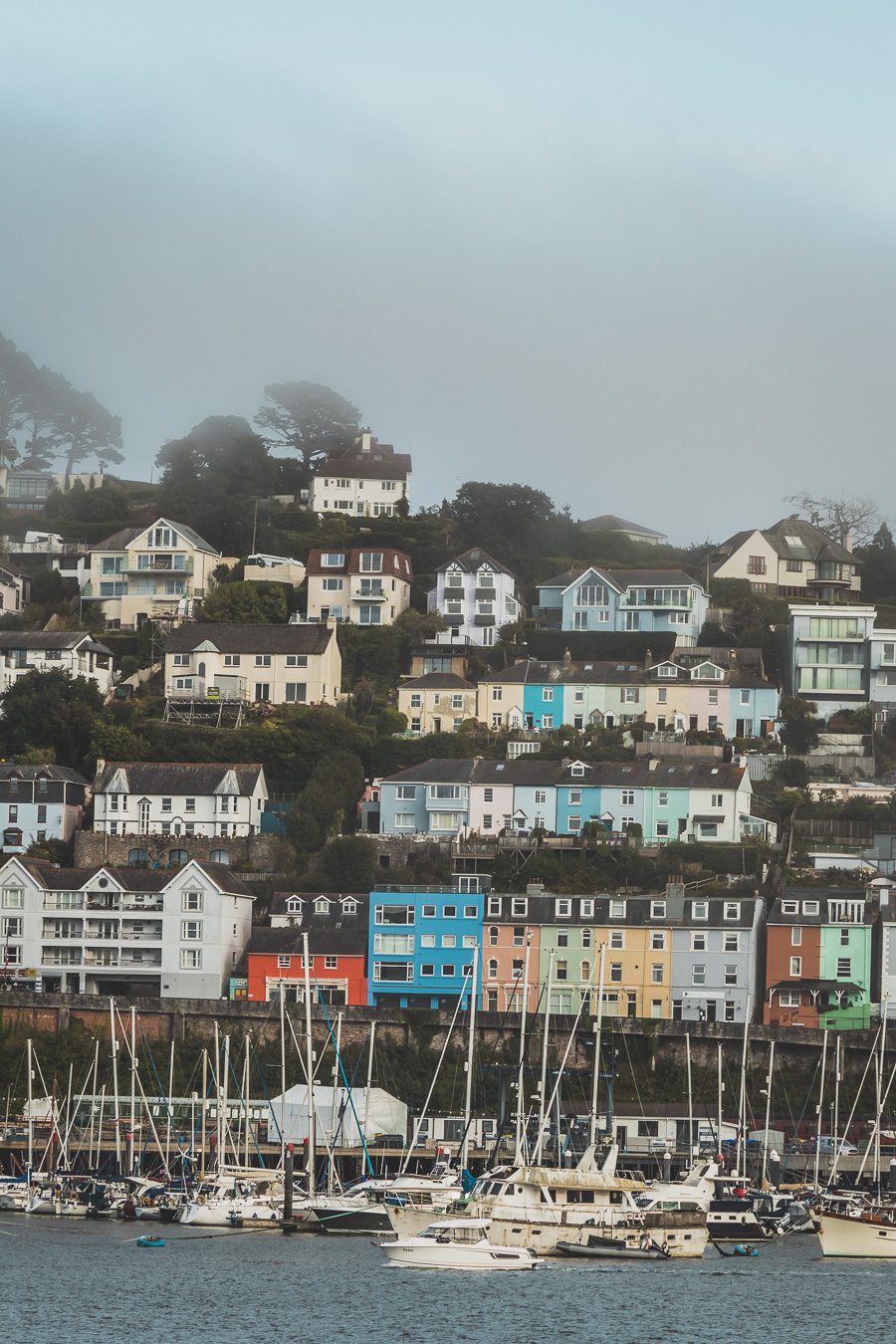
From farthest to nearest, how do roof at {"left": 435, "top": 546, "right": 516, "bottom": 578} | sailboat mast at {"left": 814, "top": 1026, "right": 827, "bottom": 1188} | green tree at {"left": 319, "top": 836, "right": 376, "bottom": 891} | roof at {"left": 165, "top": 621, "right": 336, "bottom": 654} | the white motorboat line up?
roof at {"left": 435, "top": 546, "right": 516, "bottom": 578} < roof at {"left": 165, "top": 621, "right": 336, "bottom": 654} < green tree at {"left": 319, "top": 836, "right": 376, "bottom": 891} < sailboat mast at {"left": 814, "top": 1026, "right": 827, "bottom": 1188} < the white motorboat

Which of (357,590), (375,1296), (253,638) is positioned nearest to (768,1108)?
(375,1296)

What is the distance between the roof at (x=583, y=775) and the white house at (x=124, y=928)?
40.5ft

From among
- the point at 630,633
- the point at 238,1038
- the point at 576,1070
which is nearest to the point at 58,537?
the point at 630,633

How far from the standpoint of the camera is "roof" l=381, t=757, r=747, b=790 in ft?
352

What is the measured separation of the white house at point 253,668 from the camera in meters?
118

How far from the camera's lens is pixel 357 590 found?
127125 mm

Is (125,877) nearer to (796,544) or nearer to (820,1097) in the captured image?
(820,1097)

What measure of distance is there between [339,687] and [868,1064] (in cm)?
4185

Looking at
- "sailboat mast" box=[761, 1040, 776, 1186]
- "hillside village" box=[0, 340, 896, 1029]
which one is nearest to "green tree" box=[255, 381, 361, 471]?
"hillside village" box=[0, 340, 896, 1029]

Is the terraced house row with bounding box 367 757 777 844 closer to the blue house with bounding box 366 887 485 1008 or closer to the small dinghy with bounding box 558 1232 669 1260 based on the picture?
the blue house with bounding box 366 887 485 1008

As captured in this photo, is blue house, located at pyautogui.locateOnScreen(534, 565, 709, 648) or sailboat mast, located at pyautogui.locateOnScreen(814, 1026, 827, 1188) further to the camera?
blue house, located at pyautogui.locateOnScreen(534, 565, 709, 648)

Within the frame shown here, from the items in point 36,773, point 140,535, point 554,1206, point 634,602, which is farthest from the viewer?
point 140,535

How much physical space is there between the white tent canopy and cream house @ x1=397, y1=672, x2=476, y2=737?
110ft

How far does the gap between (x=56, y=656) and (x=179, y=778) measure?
1428 cm
